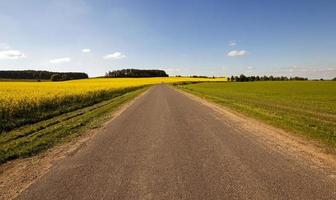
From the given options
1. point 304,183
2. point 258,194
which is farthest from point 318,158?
point 258,194

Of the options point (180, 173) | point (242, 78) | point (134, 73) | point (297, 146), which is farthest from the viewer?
point (134, 73)

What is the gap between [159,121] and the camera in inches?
496

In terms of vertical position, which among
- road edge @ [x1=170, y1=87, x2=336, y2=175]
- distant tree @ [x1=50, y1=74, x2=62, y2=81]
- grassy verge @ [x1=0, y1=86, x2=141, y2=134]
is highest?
road edge @ [x1=170, y1=87, x2=336, y2=175]

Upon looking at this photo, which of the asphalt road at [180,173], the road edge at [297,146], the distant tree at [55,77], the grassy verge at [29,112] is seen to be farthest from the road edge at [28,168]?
the distant tree at [55,77]

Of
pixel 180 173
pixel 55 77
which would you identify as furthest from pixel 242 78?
pixel 180 173

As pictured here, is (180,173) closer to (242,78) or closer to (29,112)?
(29,112)

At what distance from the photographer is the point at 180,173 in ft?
17.9

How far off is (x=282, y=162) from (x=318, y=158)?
1.12 meters

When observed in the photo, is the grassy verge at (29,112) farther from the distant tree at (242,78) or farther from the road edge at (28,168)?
the distant tree at (242,78)

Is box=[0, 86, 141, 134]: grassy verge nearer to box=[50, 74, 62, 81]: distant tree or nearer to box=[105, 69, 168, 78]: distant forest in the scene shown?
box=[50, 74, 62, 81]: distant tree

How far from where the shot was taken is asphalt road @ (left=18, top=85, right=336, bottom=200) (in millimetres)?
4488

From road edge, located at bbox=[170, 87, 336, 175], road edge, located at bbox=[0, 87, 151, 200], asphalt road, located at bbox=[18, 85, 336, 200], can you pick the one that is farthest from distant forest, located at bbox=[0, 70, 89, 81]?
asphalt road, located at bbox=[18, 85, 336, 200]

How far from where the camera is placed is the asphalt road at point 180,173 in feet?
14.7

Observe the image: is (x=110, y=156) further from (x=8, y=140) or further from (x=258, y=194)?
(x=8, y=140)
